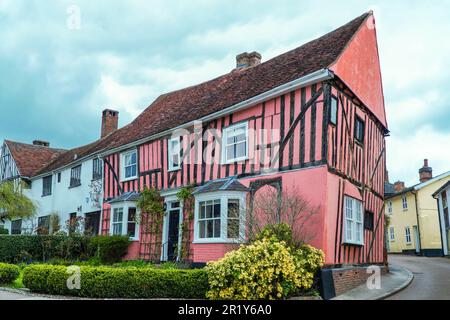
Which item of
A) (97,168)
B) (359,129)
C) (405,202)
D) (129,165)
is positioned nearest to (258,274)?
(359,129)

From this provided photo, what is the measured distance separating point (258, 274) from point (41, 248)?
13.3 m

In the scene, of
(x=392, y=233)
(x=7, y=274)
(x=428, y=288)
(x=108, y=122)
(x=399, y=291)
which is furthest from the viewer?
(x=392, y=233)

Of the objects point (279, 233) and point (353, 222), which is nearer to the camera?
point (279, 233)

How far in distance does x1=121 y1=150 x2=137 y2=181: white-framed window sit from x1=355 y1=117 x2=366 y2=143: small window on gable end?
9.27 metres

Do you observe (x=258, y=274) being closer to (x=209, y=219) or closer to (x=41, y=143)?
(x=209, y=219)

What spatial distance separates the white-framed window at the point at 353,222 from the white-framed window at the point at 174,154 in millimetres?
6332

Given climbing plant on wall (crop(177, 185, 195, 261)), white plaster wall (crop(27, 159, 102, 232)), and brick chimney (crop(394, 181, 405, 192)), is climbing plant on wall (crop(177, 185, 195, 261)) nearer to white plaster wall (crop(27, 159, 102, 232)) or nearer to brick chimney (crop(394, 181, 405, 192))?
white plaster wall (crop(27, 159, 102, 232))

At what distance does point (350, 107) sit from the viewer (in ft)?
47.5

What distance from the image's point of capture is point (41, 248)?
66.1ft

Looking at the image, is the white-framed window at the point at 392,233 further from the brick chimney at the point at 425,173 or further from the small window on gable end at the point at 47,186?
the small window on gable end at the point at 47,186

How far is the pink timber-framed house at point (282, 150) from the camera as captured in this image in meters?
12.8
